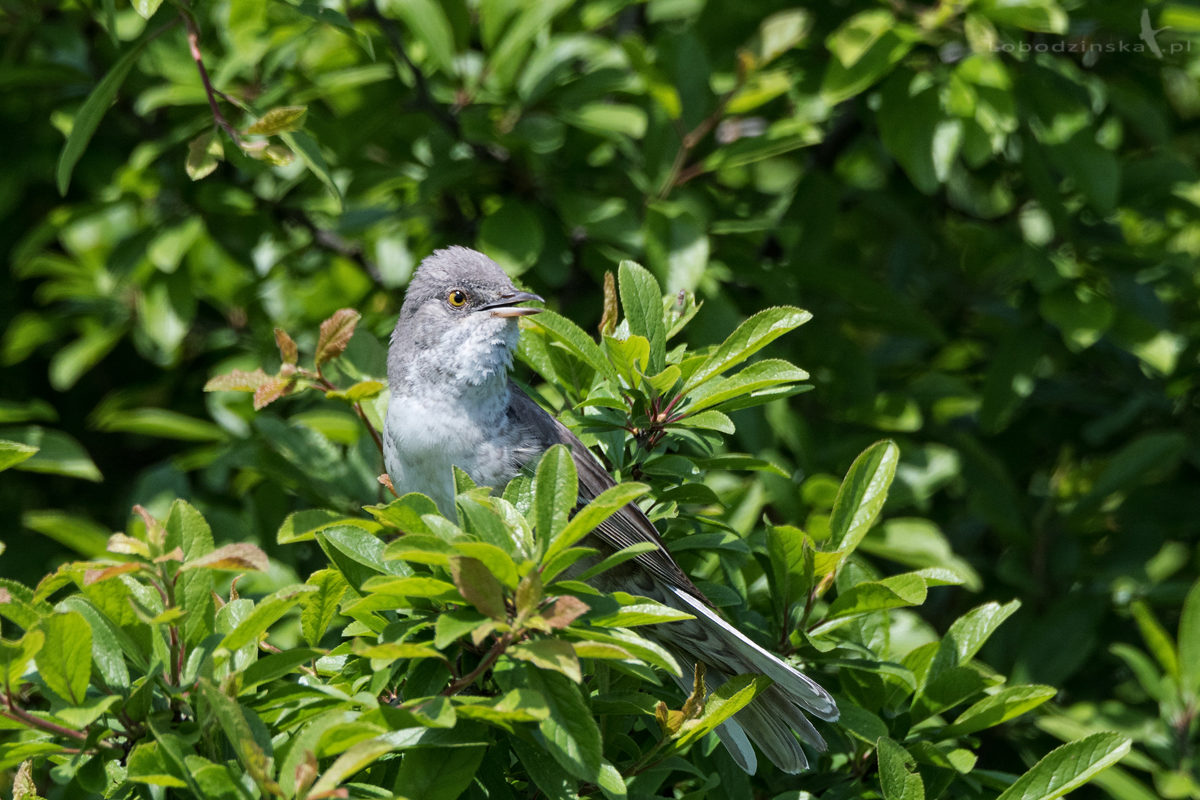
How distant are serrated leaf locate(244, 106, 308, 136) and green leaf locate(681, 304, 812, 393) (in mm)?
1314

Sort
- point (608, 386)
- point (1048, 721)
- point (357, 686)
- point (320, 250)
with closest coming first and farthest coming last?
point (357, 686) → point (608, 386) → point (1048, 721) → point (320, 250)

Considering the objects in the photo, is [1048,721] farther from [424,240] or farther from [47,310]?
[47,310]

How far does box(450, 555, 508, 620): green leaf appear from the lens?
84.0 inches

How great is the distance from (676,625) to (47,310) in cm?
407

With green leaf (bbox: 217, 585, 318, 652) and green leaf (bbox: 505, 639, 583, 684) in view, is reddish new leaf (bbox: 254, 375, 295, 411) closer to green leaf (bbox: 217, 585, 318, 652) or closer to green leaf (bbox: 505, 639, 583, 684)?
green leaf (bbox: 217, 585, 318, 652)

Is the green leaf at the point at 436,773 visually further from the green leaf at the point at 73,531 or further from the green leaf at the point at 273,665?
the green leaf at the point at 73,531

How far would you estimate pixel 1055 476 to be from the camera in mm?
5238

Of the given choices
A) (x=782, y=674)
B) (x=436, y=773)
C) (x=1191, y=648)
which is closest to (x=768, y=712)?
(x=782, y=674)

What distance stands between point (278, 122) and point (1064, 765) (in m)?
2.63

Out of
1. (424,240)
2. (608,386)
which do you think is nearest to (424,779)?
(608,386)

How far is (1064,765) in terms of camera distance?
2.65 meters

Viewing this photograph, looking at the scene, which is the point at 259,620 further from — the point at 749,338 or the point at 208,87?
the point at 208,87

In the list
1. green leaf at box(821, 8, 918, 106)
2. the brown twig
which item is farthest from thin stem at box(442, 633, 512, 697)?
green leaf at box(821, 8, 918, 106)

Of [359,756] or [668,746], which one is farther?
[668,746]
